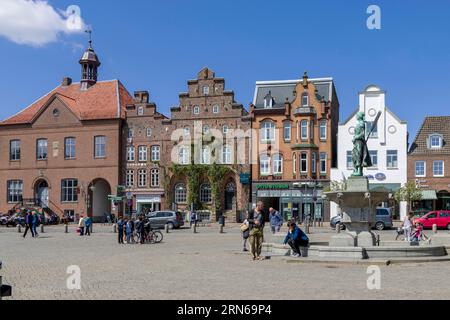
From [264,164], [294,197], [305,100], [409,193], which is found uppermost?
[305,100]

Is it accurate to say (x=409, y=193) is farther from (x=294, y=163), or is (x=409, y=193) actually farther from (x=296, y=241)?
(x=296, y=241)

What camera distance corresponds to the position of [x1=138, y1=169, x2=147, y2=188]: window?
6166 cm

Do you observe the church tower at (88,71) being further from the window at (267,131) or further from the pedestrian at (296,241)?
the pedestrian at (296,241)

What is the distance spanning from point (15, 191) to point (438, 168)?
42789 mm

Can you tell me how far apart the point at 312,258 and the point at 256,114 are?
1634 inches

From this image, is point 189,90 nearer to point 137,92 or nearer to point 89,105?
point 137,92

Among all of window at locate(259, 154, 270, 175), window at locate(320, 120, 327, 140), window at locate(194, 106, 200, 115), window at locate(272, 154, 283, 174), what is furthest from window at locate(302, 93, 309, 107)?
window at locate(194, 106, 200, 115)

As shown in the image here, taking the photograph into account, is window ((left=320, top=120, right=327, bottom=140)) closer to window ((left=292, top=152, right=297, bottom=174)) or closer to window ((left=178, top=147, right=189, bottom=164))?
window ((left=292, top=152, right=297, bottom=174))

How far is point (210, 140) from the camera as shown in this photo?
59531mm

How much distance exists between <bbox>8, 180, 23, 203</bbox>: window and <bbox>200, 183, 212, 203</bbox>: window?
1977 cm

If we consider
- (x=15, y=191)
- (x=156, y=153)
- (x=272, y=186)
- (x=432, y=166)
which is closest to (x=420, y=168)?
(x=432, y=166)

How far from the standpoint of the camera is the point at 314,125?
57781mm

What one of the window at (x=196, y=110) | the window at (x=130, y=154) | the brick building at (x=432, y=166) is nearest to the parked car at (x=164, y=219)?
the window at (x=196, y=110)

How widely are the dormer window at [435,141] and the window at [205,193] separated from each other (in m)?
21.1
